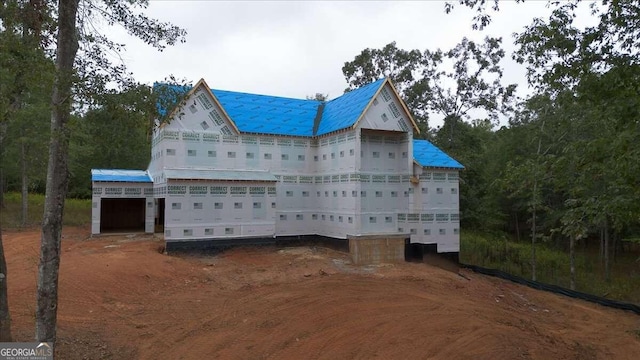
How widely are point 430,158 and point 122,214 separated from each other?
18.8 metres

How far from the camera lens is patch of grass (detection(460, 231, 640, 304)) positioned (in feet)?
73.3

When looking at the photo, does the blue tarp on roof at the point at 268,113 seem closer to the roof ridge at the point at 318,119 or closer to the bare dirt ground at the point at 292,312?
the roof ridge at the point at 318,119

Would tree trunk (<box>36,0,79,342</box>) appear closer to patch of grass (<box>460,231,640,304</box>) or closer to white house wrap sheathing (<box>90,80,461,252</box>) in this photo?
white house wrap sheathing (<box>90,80,461,252</box>)

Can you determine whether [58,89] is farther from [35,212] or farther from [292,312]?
[35,212]

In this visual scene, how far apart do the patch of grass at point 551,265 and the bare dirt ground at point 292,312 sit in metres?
7.13

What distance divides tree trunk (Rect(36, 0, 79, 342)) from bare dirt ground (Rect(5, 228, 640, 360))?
1492 millimetres

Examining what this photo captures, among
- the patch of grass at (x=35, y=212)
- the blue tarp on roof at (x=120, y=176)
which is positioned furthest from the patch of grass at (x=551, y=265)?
the patch of grass at (x=35, y=212)

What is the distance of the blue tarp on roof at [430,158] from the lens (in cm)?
2027

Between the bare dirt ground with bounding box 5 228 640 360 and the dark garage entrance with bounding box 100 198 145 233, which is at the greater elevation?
the dark garage entrance with bounding box 100 198 145 233

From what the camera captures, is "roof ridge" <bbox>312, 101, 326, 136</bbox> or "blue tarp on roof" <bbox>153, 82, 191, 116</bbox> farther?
"roof ridge" <bbox>312, 101, 326, 136</bbox>

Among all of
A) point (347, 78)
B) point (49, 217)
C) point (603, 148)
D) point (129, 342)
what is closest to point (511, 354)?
point (603, 148)

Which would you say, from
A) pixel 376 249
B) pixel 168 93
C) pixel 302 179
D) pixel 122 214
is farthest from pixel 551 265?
pixel 122 214

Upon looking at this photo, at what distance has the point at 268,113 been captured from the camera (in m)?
21.8

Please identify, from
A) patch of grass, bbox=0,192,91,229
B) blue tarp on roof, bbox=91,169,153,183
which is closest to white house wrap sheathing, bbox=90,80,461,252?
blue tarp on roof, bbox=91,169,153,183
